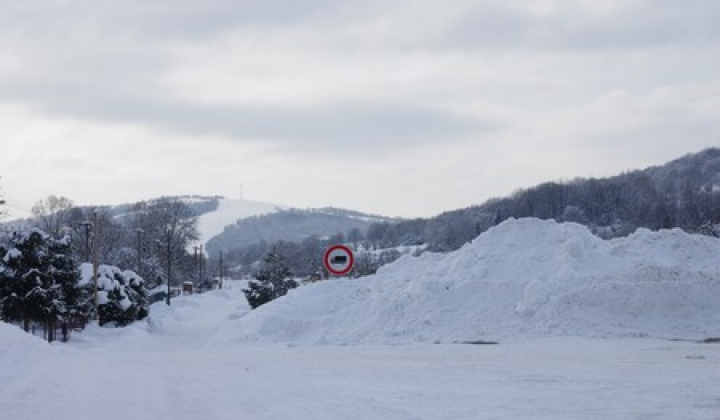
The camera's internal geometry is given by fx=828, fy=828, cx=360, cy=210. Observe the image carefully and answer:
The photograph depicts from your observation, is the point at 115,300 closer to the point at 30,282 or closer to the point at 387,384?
the point at 30,282

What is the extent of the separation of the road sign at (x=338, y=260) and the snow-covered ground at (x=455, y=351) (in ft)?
6.41

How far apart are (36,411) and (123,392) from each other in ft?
6.18

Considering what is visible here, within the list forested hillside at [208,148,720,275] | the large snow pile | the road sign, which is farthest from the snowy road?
forested hillside at [208,148,720,275]

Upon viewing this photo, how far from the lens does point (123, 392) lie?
12.2 metres

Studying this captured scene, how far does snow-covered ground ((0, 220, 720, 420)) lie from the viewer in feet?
34.4

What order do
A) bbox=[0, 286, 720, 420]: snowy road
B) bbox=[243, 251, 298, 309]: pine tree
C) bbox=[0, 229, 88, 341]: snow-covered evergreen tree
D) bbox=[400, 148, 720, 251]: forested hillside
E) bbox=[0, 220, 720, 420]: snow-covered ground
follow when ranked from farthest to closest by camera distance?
bbox=[400, 148, 720, 251]: forested hillside, bbox=[243, 251, 298, 309]: pine tree, bbox=[0, 229, 88, 341]: snow-covered evergreen tree, bbox=[0, 220, 720, 420]: snow-covered ground, bbox=[0, 286, 720, 420]: snowy road

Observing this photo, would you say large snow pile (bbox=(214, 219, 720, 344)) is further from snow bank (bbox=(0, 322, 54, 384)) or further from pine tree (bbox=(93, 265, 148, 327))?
pine tree (bbox=(93, 265, 148, 327))

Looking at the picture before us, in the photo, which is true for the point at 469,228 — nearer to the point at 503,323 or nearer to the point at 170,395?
the point at 503,323

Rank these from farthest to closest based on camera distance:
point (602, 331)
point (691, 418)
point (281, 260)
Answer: point (281, 260) < point (602, 331) < point (691, 418)

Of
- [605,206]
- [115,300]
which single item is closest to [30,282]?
[115,300]

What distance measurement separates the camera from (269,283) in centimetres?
5206

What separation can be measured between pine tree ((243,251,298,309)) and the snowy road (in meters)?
30.6

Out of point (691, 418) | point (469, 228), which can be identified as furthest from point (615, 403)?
point (469, 228)

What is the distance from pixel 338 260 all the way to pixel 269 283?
114 feet
